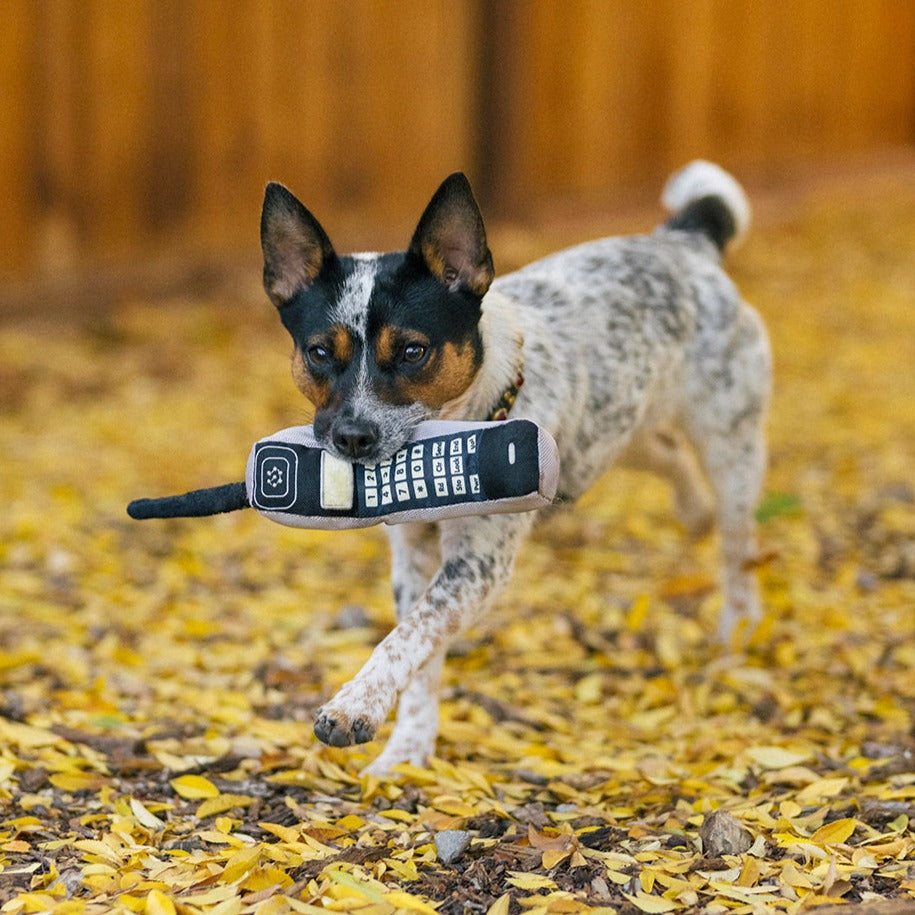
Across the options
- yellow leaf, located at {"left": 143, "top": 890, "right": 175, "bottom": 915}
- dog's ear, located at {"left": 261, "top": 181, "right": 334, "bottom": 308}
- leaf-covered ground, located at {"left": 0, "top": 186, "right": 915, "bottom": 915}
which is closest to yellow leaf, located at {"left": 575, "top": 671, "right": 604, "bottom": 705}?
leaf-covered ground, located at {"left": 0, "top": 186, "right": 915, "bottom": 915}

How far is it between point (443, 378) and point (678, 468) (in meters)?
2.01

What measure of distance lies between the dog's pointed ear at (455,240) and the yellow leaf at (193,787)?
148cm

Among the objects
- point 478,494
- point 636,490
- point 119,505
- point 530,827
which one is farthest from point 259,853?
point 636,490

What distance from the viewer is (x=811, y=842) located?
10.8 ft

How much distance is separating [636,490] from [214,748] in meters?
3.43

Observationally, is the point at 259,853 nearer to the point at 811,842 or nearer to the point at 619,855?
the point at 619,855

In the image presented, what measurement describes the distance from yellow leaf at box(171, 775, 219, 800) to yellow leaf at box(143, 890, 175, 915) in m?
0.70

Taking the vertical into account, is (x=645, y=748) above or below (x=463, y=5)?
below

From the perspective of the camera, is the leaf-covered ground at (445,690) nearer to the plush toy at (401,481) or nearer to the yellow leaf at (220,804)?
the yellow leaf at (220,804)

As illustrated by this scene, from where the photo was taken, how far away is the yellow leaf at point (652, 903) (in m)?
2.97

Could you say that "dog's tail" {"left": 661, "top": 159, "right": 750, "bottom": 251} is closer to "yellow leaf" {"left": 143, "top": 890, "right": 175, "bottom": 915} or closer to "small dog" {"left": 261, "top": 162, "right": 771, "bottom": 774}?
"small dog" {"left": 261, "top": 162, "right": 771, "bottom": 774}

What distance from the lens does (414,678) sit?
4004mm

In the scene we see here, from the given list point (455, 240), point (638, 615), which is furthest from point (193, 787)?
point (638, 615)

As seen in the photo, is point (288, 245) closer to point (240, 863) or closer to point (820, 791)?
point (240, 863)
